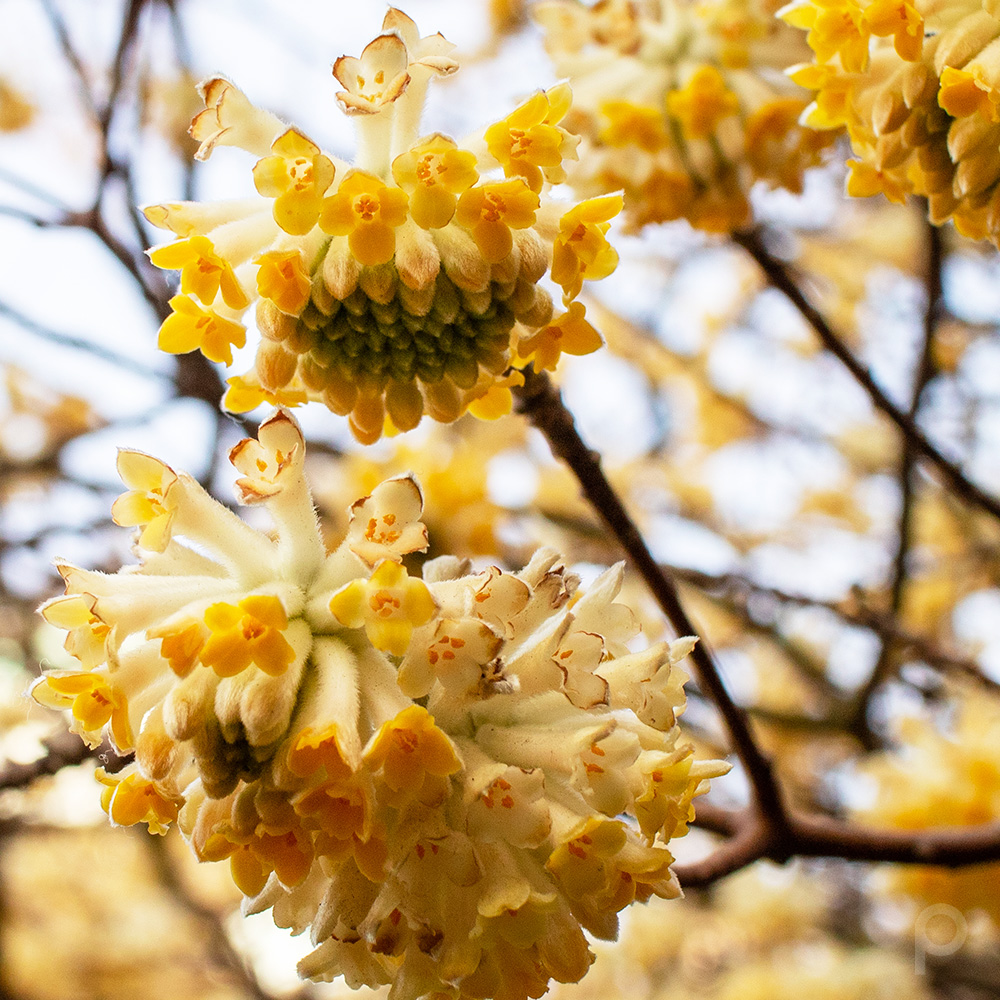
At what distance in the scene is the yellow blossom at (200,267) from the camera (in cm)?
121

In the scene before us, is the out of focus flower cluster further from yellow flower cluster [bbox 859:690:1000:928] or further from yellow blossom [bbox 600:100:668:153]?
yellow blossom [bbox 600:100:668:153]

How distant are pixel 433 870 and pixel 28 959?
7.62 metres

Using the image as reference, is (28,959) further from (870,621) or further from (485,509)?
(870,621)

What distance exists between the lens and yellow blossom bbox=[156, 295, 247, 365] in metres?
1.28

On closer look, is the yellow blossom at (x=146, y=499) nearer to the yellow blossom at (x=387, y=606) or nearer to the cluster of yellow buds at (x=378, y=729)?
the cluster of yellow buds at (x=378, y=729)

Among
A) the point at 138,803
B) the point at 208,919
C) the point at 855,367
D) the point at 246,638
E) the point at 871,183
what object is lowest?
the point at 208,919

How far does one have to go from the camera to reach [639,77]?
6.91 feet

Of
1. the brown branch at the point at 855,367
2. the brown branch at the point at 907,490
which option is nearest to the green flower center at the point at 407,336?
the brown branch at the point at 855,367

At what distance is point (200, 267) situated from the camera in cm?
122

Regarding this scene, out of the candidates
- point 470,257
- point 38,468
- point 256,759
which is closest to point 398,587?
point 256,759

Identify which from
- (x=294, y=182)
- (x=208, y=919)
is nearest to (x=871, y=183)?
(x=294, y=182)

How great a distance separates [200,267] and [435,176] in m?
0.32

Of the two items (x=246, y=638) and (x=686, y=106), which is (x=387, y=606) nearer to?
(x=246, y=638)

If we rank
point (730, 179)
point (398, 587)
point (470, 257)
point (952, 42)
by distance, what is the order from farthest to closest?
point (730, 179), point (952, 42), point (470, 257), point (398, 587)
